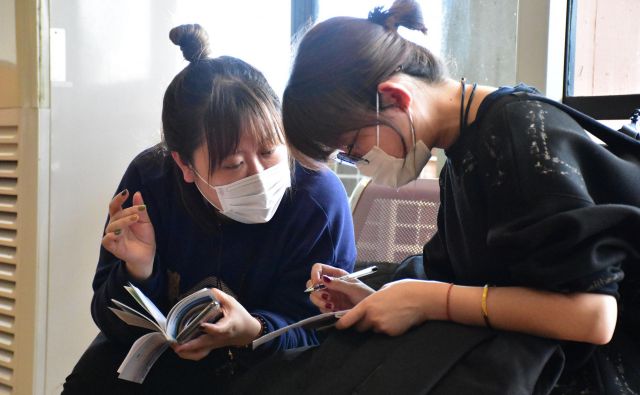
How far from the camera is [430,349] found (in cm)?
95

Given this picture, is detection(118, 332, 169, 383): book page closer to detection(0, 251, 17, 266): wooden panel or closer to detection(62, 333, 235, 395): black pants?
→ detection(62, 333, 235, 395): black pants

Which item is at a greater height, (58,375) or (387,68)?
(387,68)

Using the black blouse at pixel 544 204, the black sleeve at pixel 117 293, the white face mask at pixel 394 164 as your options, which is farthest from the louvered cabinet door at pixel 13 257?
the black blouse at pixel 544 204

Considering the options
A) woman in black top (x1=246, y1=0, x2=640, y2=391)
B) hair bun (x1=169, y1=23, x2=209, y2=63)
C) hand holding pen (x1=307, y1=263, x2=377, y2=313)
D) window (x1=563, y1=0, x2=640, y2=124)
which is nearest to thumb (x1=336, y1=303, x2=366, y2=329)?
woman in black top (x1=246, y1=0, x2=640, y2=391)

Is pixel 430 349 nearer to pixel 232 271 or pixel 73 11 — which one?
pixel 232 271

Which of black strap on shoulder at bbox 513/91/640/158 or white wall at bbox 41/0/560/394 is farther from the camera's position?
white wall at bbox 41/0/560/394

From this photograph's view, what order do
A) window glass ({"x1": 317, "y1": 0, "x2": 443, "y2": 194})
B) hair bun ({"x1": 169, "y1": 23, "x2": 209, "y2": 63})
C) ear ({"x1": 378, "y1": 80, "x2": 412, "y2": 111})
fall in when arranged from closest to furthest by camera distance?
1. ear ({"x1": 378, "y1": 80, "x2": 412, "y2": 111})
2. window glass ({"x1": 317, "y1": 0, "x2": 443, "y2": 194})
3. hair bun ({"x1": 169, "y1": 23, "x2": 209, "y2": 63})

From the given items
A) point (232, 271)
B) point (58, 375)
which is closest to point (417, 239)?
point (232, 271)

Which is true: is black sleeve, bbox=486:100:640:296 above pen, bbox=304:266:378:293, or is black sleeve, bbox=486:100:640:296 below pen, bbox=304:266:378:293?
above

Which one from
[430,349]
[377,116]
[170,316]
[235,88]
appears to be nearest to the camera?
[430,349]

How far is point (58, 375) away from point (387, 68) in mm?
1495

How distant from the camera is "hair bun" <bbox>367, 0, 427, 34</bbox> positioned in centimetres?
117

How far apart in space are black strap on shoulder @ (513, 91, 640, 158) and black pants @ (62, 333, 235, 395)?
2.62 ft

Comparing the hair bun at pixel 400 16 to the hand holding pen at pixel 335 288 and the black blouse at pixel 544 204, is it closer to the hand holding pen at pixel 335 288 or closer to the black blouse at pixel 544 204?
the black blouse at pixel 544 204
